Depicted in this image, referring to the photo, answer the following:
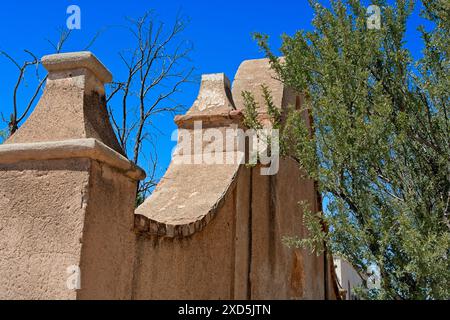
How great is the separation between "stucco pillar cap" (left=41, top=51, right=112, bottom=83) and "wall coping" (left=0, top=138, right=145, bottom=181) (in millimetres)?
537

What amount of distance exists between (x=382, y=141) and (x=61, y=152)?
2.55 meters

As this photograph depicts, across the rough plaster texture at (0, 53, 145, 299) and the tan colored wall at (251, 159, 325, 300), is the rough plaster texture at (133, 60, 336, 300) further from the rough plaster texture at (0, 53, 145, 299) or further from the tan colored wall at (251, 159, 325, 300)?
the rough plaster texture at (0, 53, 145, 299)

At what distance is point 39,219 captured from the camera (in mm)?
2625

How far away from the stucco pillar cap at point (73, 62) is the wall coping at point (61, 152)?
0.54 meters

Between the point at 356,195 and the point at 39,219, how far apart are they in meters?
2.66

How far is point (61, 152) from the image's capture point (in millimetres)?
2666

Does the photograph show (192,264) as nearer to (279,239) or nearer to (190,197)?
(190,197)

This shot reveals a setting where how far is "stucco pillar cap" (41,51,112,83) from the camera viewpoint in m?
2.95

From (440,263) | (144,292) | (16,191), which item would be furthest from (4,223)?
(440,263)

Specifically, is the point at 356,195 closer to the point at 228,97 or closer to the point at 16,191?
the point at 228,97

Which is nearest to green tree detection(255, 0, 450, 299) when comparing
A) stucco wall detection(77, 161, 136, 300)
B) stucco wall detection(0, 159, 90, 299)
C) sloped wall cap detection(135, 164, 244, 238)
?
sloped wall cap detection(135, 164, 244, 238)

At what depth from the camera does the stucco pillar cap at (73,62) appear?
9.67ft

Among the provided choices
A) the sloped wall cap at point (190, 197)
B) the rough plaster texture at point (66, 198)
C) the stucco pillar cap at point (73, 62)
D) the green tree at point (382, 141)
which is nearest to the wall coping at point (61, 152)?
the rough plaster texture at point (66, 198)

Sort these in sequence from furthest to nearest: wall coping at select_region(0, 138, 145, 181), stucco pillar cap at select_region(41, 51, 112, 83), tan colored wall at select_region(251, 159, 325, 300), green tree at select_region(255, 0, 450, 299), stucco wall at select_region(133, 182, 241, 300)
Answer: tan colored wall at select_region(251, 159, 325, 300)
green tree at select_region(255, 0, 450, 299)
stucco wall at select_region(133, 182, 241, 300)
stucco pillar cap at select_region(41, 51, 112, 83)
wall coping at select_region(0, 138, 145, 181)
